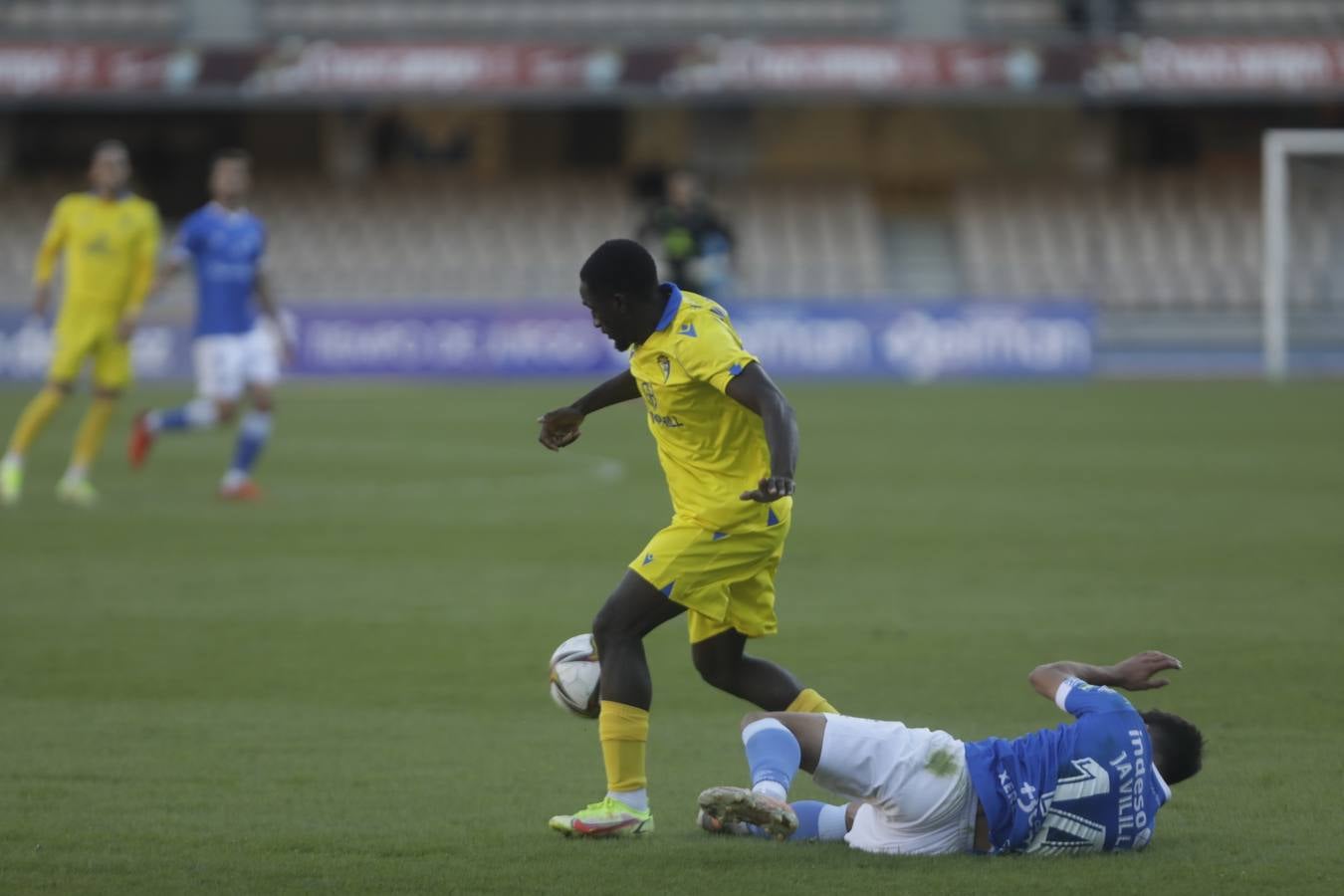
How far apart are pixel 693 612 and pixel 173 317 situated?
968 inches

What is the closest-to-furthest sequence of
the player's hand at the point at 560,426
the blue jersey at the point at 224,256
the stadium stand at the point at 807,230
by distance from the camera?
the player's hand at the point at 560,426 < the blue jersey at the point at 224,256 < the stadium stand at the point at 807,230

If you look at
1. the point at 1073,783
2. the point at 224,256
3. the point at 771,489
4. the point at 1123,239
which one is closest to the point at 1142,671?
the point at 1073,783

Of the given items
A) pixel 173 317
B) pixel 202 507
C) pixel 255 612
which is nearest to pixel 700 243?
pixel 202 507

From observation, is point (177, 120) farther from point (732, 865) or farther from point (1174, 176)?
point (732, 865)

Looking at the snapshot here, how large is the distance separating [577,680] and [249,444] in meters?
8.68

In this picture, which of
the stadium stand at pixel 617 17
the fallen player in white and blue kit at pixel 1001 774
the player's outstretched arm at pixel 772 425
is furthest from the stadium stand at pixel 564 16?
the fallen player in white and blue kit at pixel 1001 774

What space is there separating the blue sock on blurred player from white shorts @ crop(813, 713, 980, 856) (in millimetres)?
9309

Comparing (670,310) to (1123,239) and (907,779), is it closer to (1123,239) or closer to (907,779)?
(907,779)

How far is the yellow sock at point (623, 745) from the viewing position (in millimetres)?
5430

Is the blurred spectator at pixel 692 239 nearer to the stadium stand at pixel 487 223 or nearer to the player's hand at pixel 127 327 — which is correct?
the player's hand at pixel 127 327

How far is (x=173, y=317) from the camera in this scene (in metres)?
28.9

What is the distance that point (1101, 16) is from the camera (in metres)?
35.5

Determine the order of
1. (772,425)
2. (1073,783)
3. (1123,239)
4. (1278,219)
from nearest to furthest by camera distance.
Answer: (1073,783)
(772,425)
(1278,219)
(1123,239)

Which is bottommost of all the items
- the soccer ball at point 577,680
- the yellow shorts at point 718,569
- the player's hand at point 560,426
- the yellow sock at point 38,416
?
the yellow sock at point 38,416
